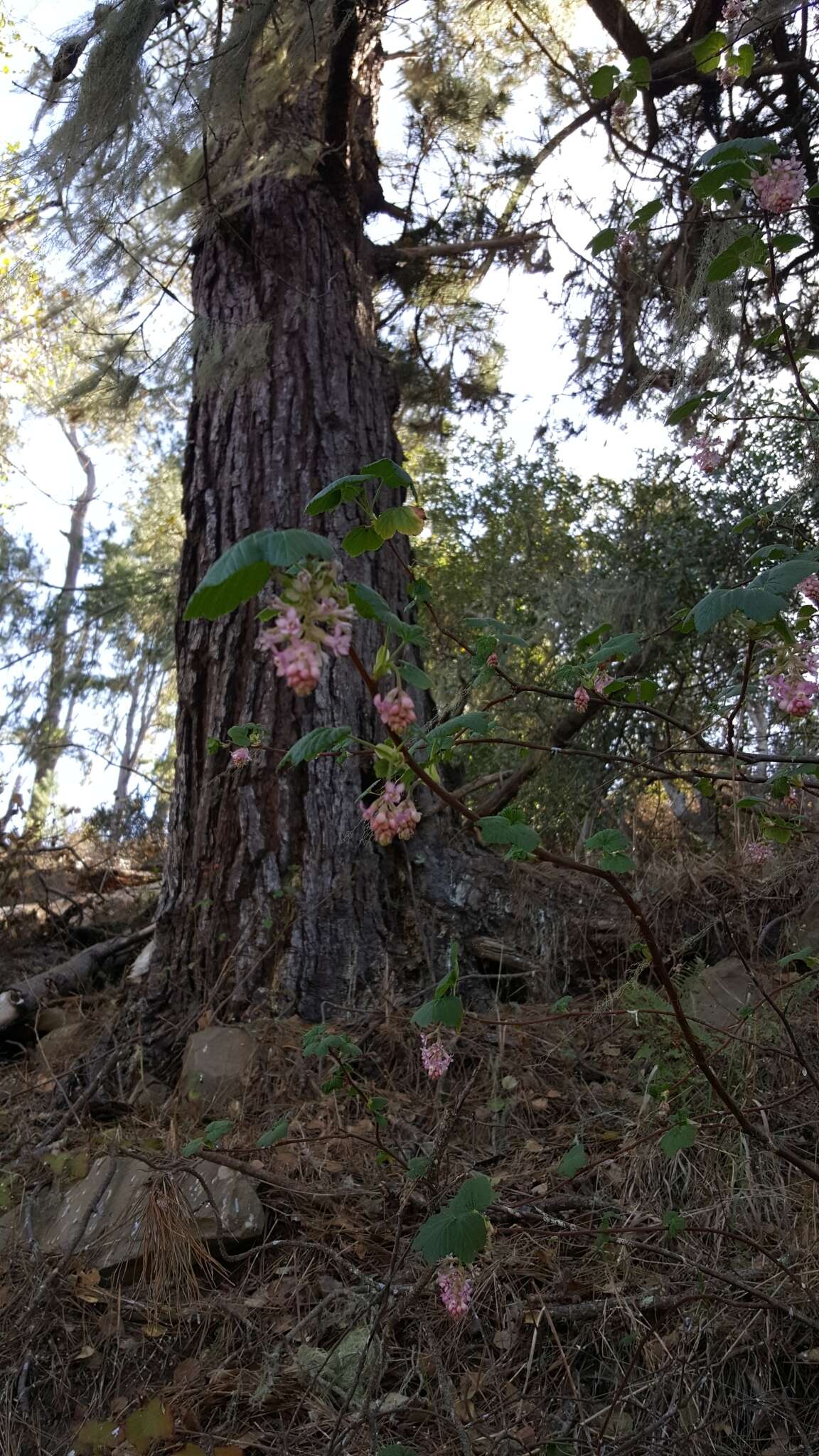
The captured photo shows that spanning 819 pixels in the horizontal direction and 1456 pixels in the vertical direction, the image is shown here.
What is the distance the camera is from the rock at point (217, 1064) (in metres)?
2.21

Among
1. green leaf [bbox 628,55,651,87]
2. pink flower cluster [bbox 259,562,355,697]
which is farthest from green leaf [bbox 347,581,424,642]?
green leaf [bbox 628,55,651,87]

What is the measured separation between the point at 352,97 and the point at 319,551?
144 inches

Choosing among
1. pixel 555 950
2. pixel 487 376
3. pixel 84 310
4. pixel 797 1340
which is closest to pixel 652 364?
pixel 487 376

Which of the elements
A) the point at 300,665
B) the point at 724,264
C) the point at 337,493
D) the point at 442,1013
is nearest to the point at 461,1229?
the point at 442,1013

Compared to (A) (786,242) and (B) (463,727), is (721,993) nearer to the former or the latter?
(B) (463,727)

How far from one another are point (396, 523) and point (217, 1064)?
1.63 meters

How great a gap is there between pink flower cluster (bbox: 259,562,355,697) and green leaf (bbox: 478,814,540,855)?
0.39 m

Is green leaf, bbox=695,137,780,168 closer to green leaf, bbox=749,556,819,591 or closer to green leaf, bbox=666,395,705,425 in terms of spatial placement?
green leaf, bbox=666,395,705,425

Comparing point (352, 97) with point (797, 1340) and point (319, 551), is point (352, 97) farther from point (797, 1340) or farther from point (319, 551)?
point (797, 1340)

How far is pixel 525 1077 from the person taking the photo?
6.89ft

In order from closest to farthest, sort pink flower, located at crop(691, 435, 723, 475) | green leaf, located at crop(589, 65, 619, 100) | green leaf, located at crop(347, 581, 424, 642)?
1. green leaf, located at crop(347, 581, 424, 642)
2. green leaf, located at crop(589, 65, 619, 100)
3. pink flower, located at crop(691, 435, 723, 475)

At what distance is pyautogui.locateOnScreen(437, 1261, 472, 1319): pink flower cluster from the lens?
1.26 metres

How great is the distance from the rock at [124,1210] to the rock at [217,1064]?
317 mm

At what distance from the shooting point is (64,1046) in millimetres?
2742
